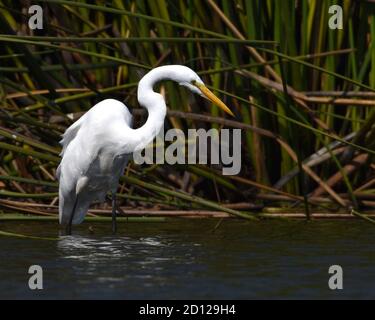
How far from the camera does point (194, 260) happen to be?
24.5 feet

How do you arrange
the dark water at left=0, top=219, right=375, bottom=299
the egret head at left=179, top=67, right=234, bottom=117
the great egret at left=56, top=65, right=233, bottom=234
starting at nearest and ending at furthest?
the dark water at left=0, top=219, right=375, bottom=299
the egret head at left=179, top=67, right=234, bottom=117
the great egret at left=56, top=65, right=233, bottom=234

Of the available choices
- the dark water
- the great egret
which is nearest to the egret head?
the great egret

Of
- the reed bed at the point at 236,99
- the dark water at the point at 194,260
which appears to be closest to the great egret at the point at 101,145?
the reed bed at the point at 236,99

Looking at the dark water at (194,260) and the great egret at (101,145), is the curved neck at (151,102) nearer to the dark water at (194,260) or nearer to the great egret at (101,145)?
the great egret at (101,145)

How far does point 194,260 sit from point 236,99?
8.15ft

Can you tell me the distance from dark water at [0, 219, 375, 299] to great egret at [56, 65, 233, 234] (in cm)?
28

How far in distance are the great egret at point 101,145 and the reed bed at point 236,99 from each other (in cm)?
17

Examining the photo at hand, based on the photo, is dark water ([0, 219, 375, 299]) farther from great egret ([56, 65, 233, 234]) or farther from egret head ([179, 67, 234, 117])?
egret head ([179, 67, 234, 117])

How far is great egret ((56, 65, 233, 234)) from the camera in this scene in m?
8.41

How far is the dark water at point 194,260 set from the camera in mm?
6465

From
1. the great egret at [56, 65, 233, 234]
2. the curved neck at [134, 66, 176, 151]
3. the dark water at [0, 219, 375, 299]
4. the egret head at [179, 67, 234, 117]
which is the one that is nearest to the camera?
the dark water at [0, 219, 375, 299]

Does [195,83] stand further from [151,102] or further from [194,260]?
[194,260]

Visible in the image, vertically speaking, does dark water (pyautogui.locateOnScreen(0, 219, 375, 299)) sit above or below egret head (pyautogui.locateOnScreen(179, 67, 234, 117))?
below

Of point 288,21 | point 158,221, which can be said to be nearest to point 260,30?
point 288,21
